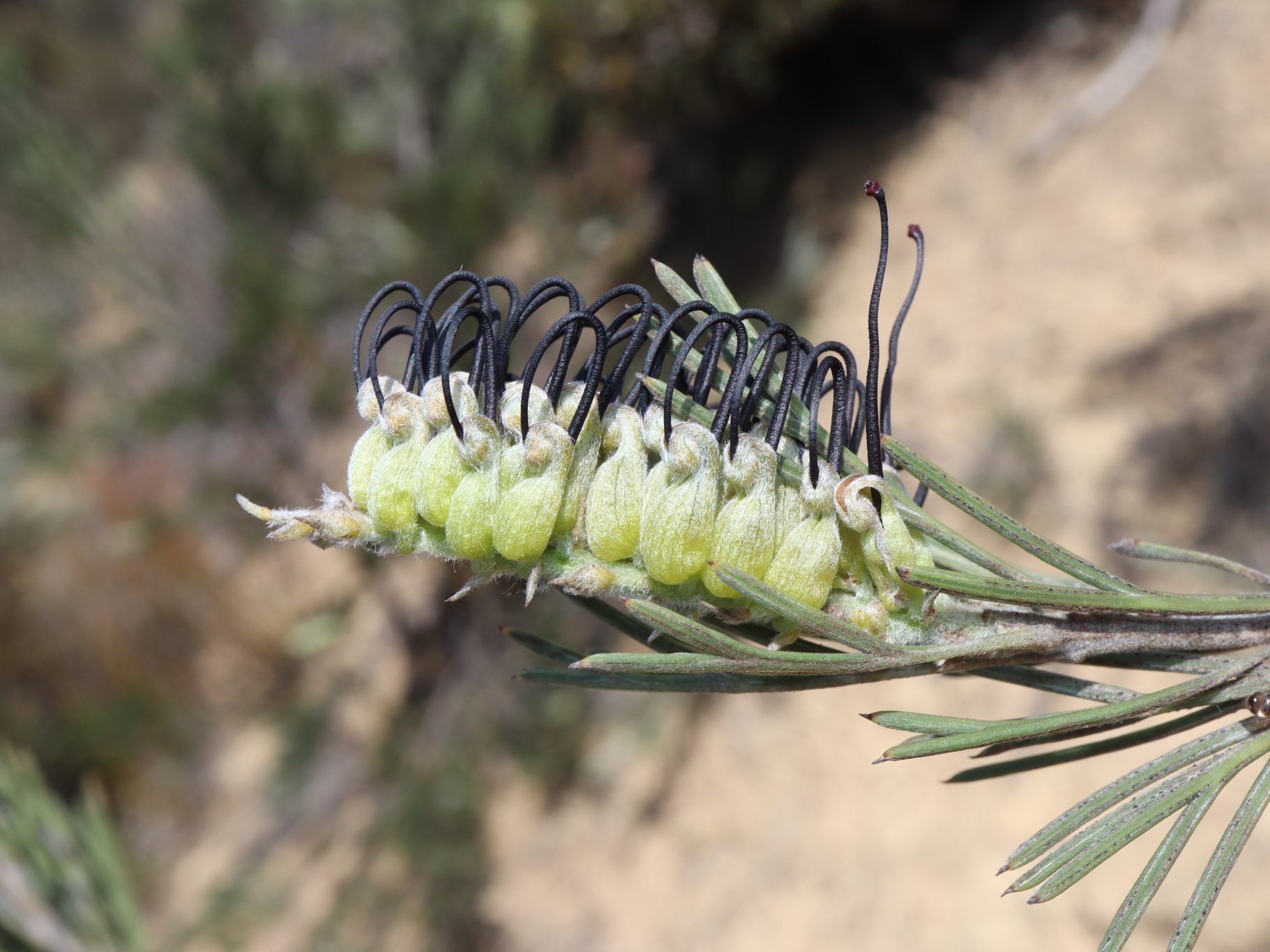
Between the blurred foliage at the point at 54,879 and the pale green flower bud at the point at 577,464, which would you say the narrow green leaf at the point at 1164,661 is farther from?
the blurred foliage at the point at 54,879

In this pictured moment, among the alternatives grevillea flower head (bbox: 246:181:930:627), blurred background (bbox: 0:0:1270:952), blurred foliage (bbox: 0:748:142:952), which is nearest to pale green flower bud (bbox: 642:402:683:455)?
grevillea flower head (bbox: 246:181:930:627)

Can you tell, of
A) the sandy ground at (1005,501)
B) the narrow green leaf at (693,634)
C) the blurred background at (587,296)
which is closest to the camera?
the narrow green leaf at (693,634)

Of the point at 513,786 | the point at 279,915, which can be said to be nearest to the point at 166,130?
the point at 513,786

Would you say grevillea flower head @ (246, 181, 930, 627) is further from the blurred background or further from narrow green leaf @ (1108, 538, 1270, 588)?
the blurred background

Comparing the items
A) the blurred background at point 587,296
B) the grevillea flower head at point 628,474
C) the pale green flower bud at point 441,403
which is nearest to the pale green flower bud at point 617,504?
the grevillea flower head at point 628,474

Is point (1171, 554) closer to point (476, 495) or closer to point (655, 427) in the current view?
point (655, 427)

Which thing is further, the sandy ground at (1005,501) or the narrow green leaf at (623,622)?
the sandy ground at (1005,501)
